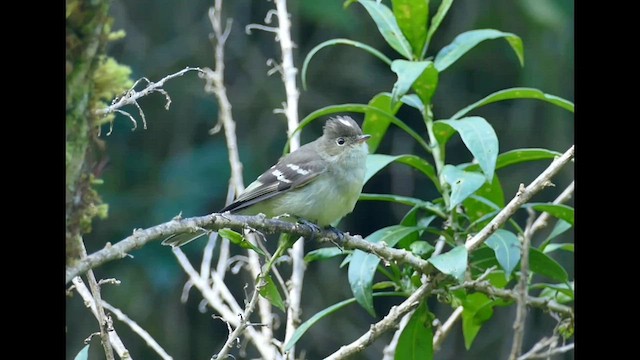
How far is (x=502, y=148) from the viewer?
6.99m

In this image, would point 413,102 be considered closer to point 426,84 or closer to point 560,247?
point 426,84

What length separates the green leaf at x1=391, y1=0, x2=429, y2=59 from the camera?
3.40 m

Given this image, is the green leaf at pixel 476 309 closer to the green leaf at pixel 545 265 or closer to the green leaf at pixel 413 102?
the green leaf at pixel 545 265

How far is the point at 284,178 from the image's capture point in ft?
13.2

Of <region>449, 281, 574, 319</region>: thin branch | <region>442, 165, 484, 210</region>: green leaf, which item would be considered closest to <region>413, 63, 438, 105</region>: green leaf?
<region>442, 165, 484, 210</region>: green leaf

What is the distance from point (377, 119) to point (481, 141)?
796 mm

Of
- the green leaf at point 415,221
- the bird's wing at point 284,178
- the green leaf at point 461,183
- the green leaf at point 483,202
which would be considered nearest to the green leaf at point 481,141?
the green leaf at point 461,183

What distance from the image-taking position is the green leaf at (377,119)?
11.4 ft

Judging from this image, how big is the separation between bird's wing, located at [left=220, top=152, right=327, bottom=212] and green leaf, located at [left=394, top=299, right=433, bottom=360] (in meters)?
0.95

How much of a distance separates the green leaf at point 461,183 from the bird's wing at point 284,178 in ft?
3.37
